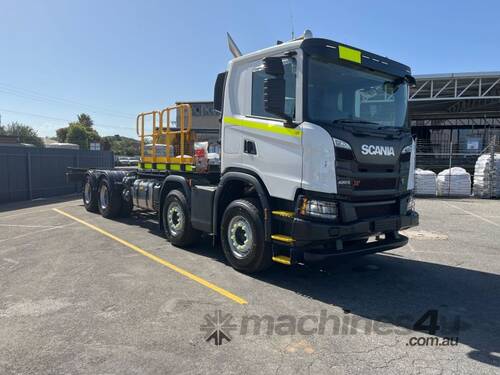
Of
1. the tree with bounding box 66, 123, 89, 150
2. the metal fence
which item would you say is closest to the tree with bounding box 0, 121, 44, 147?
the tree with bounding box 66, 123, 89, 150

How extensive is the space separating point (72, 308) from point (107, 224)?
6301 mm

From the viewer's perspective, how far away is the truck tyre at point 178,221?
7.66 meters

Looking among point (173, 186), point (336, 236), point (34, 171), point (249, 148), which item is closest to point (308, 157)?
point (336, 236)

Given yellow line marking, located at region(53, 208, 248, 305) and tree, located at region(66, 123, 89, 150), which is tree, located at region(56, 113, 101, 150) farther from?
yellow line marking, located at region(53, 208, 248, 305)

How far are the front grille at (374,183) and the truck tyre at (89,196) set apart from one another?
32.3 ft

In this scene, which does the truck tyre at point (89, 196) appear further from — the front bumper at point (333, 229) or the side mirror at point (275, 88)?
the front bumper at point (333, 229)

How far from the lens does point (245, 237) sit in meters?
6.13

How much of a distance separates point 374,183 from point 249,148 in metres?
1.87

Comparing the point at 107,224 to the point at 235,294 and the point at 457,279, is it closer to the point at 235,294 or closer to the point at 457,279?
the point at 235,294

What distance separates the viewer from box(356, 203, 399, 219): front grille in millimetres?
5453

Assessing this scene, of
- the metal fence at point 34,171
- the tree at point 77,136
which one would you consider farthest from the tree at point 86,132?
the metal fence at point 34,171

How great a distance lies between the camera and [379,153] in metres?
5.47

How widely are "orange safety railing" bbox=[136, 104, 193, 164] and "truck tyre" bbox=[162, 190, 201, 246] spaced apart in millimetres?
752

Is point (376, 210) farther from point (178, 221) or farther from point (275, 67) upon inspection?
point (178, 221)
